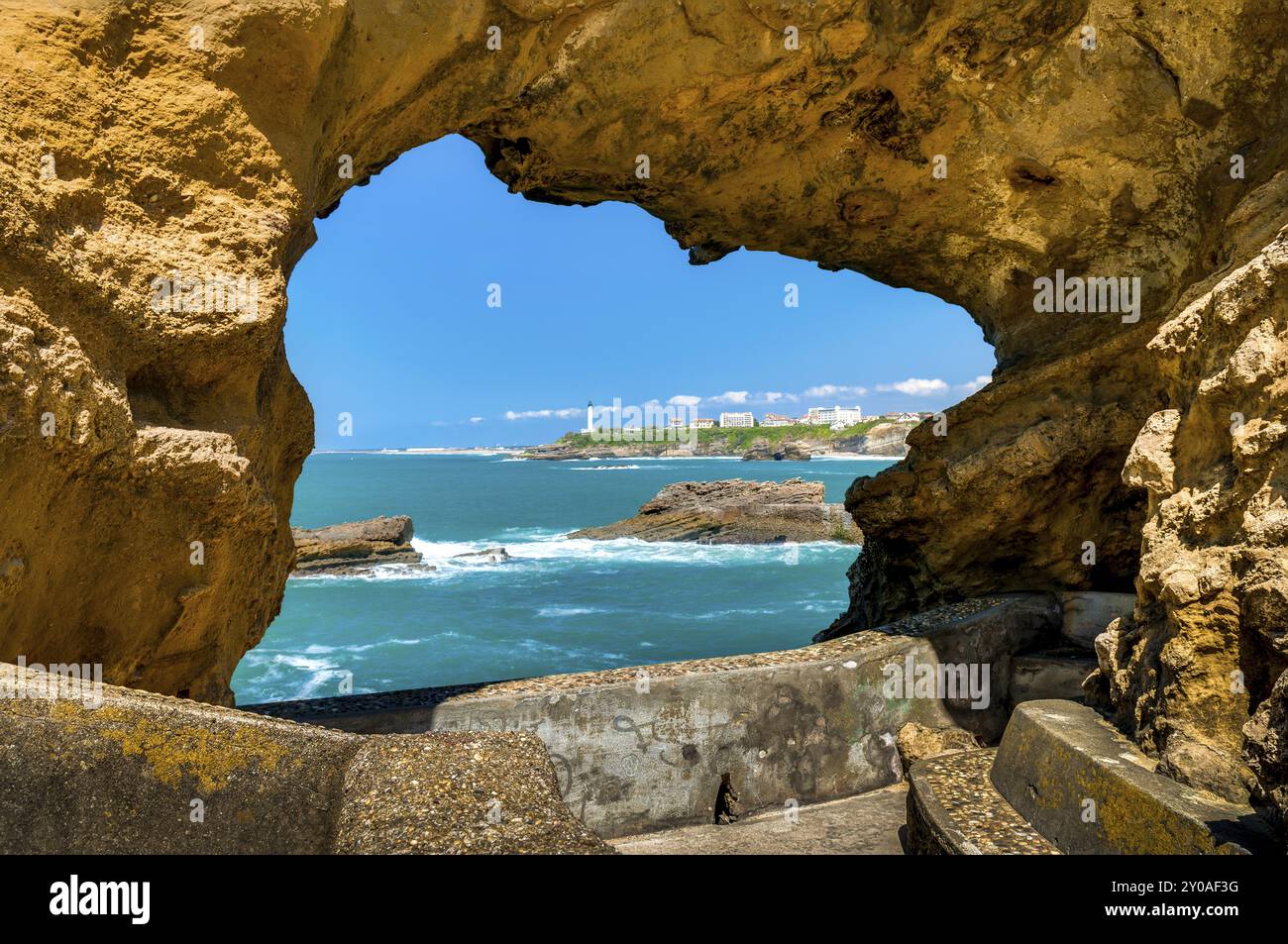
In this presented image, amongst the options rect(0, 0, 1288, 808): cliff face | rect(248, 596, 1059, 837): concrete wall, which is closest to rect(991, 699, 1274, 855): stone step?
rect(0, 0, 1288, 808): cliff face

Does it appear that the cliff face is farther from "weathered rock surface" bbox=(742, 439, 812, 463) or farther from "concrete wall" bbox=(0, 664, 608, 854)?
"weathered rock surface" bbox=(742, 439, 812, 463)

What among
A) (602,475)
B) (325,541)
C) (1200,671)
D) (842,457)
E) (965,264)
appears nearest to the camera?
(1200,671)

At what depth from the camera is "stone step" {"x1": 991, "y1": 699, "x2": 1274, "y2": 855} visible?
4.79 metres

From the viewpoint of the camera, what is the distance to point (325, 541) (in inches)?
1313

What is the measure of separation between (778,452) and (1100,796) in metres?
143

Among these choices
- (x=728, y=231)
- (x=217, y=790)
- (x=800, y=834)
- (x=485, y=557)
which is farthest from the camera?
(x=485, y=557)

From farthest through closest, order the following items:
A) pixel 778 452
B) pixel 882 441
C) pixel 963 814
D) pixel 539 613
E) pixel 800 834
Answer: pixel 778 452
pixel 882 441
pixel 539 613
pixel 800 834
pixel 963 814

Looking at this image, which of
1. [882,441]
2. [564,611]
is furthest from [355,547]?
[882,441]

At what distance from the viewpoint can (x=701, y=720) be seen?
856cm

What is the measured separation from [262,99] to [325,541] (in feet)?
98.7

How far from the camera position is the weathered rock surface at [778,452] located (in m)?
143

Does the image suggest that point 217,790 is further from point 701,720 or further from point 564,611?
point 564,611

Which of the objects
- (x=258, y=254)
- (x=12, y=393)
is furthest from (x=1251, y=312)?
(x=12, y=393)
